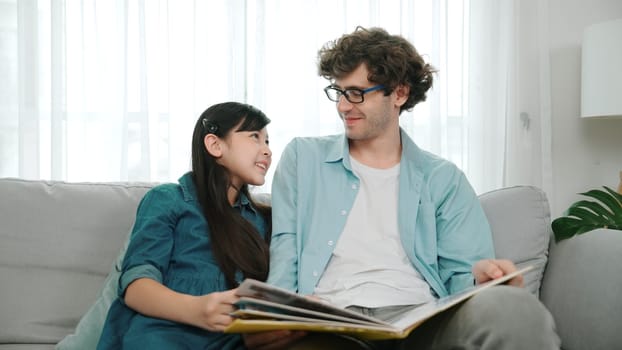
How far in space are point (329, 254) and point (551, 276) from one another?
0.67 meters

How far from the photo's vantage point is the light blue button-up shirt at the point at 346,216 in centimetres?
161

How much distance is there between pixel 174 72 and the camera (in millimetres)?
2514

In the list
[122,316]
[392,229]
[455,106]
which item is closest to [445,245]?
[392,229]

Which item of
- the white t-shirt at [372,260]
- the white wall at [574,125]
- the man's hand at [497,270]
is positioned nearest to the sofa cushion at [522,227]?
the white t-shirt at [372,260]

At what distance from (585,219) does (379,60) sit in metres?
0.78

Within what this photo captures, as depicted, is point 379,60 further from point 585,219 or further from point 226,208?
point 585,219

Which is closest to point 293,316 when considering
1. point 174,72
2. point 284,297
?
point 284,297

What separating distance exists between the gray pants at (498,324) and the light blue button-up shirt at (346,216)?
1.51 feet

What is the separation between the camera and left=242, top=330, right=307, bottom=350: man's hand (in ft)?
4.15

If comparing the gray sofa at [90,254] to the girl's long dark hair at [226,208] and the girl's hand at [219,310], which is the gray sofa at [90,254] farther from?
the girl's hand at [219,310]

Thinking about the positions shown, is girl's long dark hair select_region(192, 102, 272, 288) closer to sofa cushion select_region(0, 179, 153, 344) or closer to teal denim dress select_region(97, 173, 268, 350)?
teal denim dress select_region(97, 173, 268, 350)

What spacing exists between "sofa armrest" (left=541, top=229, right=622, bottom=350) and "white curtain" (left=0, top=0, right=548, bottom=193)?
3.22 feet

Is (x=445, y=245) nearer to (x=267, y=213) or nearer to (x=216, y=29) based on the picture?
(x=267, y=213)

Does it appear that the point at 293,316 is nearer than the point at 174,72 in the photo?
Yes
